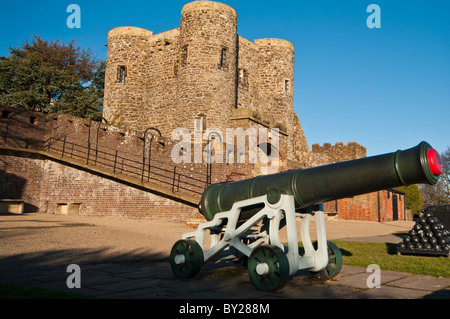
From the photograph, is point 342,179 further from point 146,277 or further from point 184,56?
point 184,56

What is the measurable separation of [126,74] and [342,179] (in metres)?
22.9

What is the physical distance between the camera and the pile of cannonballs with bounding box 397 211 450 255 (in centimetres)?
830

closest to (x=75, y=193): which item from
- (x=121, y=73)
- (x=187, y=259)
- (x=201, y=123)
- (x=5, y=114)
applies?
(x=5, y=114)

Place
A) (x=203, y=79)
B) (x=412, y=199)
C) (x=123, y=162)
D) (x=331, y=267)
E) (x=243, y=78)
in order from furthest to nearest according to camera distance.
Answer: (x=412, y=199) → (x=243, y=78) → (x=203, y=79) → (x=123, y=162) → (x=331, y=267)

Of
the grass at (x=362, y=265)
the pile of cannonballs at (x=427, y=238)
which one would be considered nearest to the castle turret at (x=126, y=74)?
the grass at (x=362, y=265)

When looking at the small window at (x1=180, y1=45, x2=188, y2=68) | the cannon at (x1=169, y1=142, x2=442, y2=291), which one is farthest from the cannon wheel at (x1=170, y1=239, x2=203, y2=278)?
the small window at (x1=180, y1=45, x2=188, y2=68)

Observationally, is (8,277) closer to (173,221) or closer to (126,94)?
(173,221)

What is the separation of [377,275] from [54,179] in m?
15.1

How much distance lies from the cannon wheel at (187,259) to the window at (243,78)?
69.3ft

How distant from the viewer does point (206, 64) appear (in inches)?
835

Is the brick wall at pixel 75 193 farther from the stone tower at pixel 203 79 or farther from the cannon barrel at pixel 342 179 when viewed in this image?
the cannon barrel at pixel 342 179

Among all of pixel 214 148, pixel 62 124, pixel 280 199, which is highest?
pixel 62 124

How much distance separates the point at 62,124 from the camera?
1820 cm
